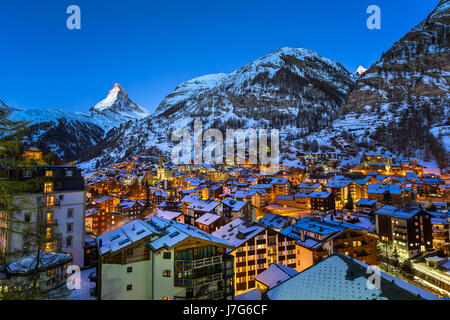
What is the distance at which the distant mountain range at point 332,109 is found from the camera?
97750 mm

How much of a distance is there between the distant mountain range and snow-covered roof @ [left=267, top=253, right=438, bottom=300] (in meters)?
84.6

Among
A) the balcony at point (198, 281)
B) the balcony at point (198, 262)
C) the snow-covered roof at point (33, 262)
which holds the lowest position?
the balcony at point (198, 281)

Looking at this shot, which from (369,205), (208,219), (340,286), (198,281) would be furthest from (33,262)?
(369,205)

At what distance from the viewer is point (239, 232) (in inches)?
814

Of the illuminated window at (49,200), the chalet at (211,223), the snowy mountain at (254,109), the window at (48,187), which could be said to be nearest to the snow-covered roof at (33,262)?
the illuminated window at (49,200)

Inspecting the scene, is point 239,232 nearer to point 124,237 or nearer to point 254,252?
point 254,252

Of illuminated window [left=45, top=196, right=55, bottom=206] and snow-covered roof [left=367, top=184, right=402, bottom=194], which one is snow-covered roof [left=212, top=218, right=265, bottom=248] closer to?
illuminated window [left=45, top=196, right=55, bottom=206]

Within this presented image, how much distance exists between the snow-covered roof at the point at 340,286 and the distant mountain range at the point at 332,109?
8460 centimetres

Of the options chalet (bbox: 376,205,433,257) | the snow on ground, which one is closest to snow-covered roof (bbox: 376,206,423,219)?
chalet (bbox: 376,205,433,257)

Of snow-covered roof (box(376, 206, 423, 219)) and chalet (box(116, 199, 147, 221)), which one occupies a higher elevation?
snow-covered roof (box(376, 206, 423, 219))

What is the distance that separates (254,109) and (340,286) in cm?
15073

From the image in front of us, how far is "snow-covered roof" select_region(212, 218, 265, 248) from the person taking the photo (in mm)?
19906

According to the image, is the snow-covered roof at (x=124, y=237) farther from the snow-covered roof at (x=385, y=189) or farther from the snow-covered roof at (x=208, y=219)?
the snow-covered roof at (x=385, y=189)
